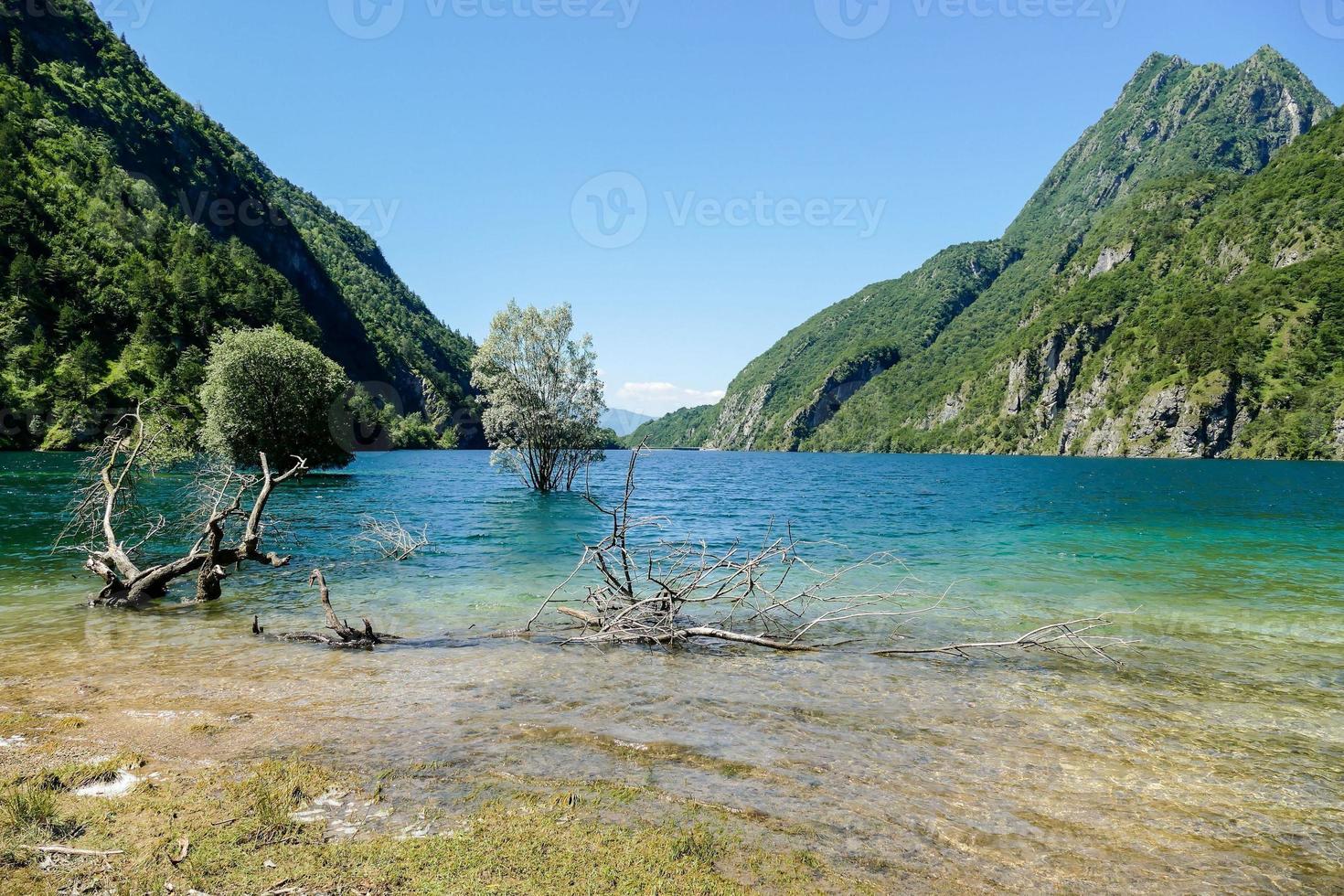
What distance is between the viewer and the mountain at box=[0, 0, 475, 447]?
81938 millimetres

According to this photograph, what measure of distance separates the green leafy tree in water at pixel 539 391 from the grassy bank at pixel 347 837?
1646 inches

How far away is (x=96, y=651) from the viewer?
11.1 metres

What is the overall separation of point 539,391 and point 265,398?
27.1 m

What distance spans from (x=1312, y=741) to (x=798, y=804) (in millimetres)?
7146

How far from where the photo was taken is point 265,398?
58500 millimetres

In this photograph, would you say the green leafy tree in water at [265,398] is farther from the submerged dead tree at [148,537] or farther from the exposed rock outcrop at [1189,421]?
the exposed rock outcrop at [1189,421]

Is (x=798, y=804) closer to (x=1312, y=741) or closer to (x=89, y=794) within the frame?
(x=89, y=794)

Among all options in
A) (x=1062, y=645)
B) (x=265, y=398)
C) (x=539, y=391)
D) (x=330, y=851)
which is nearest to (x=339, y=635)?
(x=330, y=851)

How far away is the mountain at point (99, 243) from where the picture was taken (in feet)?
269

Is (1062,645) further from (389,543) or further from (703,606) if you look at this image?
(389,543)

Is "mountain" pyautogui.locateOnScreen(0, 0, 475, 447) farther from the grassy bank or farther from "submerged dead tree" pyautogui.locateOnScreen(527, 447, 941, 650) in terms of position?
the grassy bank

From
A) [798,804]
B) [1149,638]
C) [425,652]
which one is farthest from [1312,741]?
[425,652]

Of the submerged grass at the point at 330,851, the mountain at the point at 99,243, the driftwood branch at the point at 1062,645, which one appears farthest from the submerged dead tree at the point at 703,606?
the mountain at the point at 99,243

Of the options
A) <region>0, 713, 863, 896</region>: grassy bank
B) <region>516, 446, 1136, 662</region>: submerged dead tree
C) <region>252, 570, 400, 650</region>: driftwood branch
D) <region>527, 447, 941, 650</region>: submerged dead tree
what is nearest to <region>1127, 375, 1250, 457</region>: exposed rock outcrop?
<region>527, 447, 941, 650</region>: submerged dead tree
